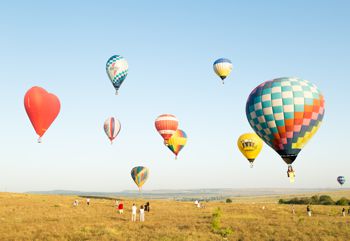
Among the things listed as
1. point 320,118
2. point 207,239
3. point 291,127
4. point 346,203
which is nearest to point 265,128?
point 291,127

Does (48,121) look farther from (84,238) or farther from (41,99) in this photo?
(84,238)

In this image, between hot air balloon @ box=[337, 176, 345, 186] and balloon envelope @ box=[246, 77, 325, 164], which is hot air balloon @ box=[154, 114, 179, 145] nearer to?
balloon envelope @ box=[246, 77, 325, 164]

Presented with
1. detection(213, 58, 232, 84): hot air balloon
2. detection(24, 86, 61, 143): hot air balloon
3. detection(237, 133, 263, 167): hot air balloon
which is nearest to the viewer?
detection(24, 86, 61, 143): hot air balloon

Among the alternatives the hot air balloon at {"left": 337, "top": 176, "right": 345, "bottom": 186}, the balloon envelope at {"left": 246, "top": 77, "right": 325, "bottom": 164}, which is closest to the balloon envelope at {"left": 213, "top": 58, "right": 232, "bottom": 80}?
the balloon envelope at {"left": 246, "top": 77, "right": 325, "bottom": 164}


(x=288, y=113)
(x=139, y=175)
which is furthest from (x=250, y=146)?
(x=288, y=113)

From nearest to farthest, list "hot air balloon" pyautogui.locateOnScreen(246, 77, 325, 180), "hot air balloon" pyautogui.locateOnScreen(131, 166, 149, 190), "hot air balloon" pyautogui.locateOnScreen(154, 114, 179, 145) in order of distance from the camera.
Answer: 1. "hot air balloon" pyautogui.locateOnScreen(246, 77, 325, 180)
2. "hot air balloon" pyautogui.locateOnScreen(154, 114, 179, 145)
3. "hot air balloon" pyautogui.locateOnScreen(131, 166, 149, 190)

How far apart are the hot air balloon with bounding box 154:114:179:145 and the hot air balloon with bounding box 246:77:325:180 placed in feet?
104

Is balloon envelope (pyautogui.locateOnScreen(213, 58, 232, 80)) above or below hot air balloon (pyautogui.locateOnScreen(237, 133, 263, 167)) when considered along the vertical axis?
above

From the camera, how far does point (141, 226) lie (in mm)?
30250

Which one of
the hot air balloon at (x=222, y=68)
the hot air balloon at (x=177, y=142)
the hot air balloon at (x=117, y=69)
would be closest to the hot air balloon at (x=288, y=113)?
the hot air balloon at (x=222, y=68)

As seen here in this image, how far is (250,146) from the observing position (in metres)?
58.3

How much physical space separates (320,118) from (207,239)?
17.8m

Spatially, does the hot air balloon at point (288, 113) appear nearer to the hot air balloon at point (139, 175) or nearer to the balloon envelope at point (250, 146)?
the balloon envelope at point (250, 146)

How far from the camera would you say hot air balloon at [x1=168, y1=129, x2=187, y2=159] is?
236ft
